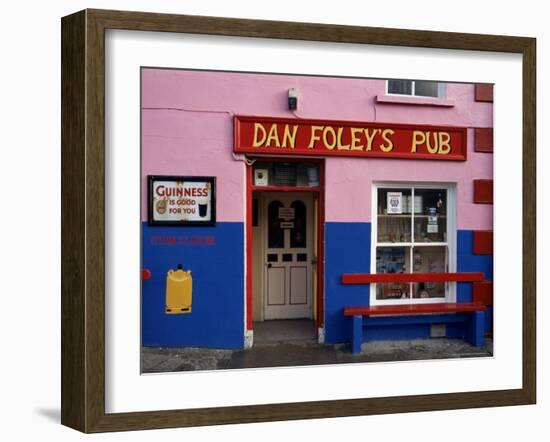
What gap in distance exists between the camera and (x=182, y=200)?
180 inches

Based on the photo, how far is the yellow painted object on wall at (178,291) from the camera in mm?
4406

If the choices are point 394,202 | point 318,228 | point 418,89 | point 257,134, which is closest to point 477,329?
point 394,202

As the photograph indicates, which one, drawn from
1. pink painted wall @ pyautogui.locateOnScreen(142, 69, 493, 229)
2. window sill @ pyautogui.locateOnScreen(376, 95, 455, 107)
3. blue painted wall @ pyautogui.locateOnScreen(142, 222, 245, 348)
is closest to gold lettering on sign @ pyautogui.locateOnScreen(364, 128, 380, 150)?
pink painted wall @ pyautogui.locateOnScreen(142, 69, 493, 229)

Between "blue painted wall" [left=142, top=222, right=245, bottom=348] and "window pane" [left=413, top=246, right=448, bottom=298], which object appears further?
"window pane" [left=413, top=246, right=448, bottom=298]

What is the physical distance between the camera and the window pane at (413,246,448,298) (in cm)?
515

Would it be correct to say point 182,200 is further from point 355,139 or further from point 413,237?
point 413,237

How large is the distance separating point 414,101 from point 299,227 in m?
2.04

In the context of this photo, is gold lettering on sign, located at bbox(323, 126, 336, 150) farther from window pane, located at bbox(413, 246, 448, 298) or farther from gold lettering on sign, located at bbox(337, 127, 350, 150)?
window pane, located at bbox(413, 246, 448, 298)

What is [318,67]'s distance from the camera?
3393mm

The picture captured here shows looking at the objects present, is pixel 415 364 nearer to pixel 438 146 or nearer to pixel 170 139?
pixel 438 146

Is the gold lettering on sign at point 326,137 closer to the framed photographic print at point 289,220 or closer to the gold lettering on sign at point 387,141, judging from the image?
the framed photographic print at point 289,220

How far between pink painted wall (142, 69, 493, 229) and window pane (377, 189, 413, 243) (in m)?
0.20

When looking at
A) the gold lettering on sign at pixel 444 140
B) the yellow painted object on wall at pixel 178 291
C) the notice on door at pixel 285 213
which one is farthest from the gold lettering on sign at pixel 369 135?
the yellow painted object on wall at pixel 178 291

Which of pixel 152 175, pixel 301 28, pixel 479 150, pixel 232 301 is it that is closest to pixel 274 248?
pixel 232 301
